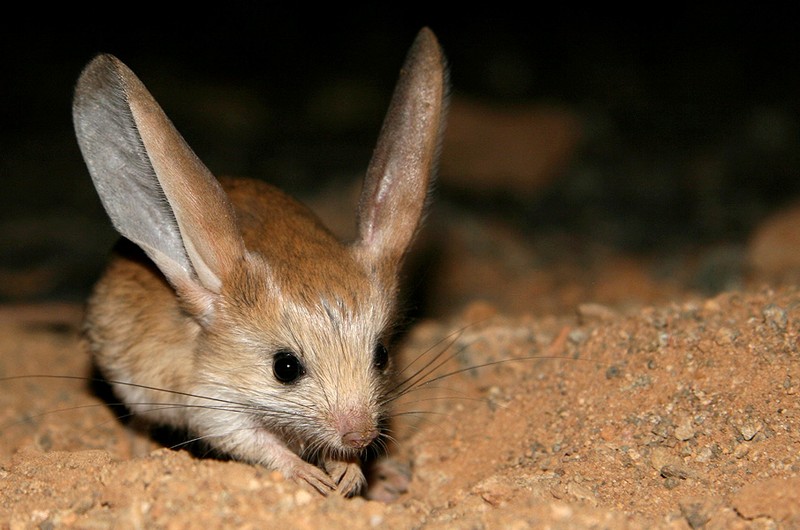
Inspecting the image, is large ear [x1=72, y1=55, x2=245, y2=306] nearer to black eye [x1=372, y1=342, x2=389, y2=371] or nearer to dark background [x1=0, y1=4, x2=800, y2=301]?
black eye [x1=372, y1=342, x2=389, y2=371]

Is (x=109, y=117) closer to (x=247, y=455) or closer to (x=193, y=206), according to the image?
(x=193, y=206)

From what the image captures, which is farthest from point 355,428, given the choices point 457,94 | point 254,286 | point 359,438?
point 457,94

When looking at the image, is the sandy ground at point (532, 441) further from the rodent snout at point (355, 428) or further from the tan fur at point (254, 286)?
the tan fur at point (254, 286)

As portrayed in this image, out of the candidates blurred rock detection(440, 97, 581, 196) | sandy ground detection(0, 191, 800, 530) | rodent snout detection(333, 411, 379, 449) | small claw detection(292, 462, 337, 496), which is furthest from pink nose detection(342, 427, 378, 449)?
blurred rock detection(440, 97, 581, 196)

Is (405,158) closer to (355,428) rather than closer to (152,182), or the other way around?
(152,182)

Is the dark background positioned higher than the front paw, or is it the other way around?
the dark background
